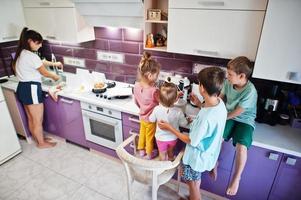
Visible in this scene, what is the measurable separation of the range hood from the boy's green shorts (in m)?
1.15

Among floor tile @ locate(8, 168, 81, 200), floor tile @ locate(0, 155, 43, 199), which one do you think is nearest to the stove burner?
floor tile @ locate(8, 168, 81, 200)

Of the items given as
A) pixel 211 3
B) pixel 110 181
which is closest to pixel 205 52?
pixel 211 3

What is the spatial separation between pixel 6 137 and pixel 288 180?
2.71m

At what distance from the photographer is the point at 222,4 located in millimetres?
1455

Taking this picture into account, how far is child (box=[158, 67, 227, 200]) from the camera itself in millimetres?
1256

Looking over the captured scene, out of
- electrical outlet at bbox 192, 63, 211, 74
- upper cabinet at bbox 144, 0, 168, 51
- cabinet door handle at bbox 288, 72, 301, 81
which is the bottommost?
electrical outlet at bbox 192, 63, 211, 74

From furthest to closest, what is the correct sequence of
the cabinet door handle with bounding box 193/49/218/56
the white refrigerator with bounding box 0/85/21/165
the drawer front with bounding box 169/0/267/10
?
1. the white refrigerator with bounding box 0/85/21/165
2. the cabinet door handle with bounding box 193/49/218/56
3. the drawer front with bounding box 169/0/267/10

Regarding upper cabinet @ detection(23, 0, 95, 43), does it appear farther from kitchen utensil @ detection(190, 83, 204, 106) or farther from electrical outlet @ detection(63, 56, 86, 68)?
kitchen utensil @ detection(190, 83, 204, 106)

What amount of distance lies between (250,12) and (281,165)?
108cm

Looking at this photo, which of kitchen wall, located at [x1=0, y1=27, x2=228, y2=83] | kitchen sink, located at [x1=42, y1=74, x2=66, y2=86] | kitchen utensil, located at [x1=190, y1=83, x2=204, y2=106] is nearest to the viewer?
kitchen utensil, located at [x1=190, y1=83, x2=204, y2=106]

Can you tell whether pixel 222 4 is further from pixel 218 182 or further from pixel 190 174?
pixel 218 182

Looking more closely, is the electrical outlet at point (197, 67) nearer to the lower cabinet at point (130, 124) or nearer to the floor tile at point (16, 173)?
the lower cabinet at point (130, 124)

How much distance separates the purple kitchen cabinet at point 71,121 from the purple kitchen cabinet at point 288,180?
6.23ft

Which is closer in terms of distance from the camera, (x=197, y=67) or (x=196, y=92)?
(x=196, y=92)
